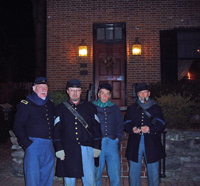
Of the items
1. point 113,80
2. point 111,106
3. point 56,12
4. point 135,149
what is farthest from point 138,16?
point 135,149

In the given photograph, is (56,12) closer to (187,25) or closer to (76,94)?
(187,25)

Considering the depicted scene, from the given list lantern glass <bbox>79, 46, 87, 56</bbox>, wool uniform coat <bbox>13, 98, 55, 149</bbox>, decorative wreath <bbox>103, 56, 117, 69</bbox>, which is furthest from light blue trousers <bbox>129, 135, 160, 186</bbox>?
lantern glass <bbox>79, 46, 87, 56</bbox>

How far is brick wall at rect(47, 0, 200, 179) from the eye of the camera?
8344mm

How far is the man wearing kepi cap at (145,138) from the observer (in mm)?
3508

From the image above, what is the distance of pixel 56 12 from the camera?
27.8 feet

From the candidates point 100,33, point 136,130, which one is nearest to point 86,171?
point 136,130

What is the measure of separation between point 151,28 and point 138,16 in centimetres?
70

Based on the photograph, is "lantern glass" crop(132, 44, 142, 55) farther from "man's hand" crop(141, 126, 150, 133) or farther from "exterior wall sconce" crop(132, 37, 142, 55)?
"man's hand" crop(141, 126, 150, 133)

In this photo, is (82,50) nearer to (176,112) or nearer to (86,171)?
(176,112)

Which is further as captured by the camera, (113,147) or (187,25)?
(187,25)

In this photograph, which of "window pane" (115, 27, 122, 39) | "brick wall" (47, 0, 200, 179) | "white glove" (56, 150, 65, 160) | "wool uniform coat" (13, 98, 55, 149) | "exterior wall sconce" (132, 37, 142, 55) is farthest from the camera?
"window pane" (115, 27, 122, 39)

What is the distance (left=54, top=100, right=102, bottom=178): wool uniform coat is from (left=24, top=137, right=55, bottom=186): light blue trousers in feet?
0.98

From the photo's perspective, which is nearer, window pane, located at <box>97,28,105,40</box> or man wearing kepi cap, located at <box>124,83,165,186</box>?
man wearing kepi cap, located at <box>124,83,165,186</box>

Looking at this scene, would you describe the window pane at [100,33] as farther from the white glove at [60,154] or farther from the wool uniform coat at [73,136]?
the white glove at [60,154]
